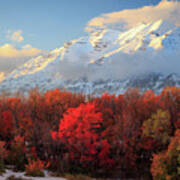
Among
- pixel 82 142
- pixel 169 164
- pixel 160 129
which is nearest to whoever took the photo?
pixel 169 164

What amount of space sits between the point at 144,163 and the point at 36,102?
31381 millimetres

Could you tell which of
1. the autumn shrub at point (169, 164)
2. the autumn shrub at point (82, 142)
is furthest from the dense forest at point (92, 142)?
the autumn shrub at point (169, 164)

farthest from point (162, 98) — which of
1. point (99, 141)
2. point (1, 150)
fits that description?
point (1, 150)

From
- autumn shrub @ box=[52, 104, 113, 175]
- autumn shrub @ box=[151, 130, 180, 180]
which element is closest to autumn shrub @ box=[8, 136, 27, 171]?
autumn shrub @ box=[52, 104, 113, 175]

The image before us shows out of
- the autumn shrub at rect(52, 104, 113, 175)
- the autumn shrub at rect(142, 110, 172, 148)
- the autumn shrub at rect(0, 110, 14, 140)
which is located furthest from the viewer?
the autumn shrub at rect(0, 110, 14, 140)

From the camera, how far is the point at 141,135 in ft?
168

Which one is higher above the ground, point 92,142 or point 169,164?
point 92,142

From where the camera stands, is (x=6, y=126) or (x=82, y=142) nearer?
(x=82, y=142)

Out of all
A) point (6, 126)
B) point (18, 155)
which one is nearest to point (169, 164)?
point (18, 155)

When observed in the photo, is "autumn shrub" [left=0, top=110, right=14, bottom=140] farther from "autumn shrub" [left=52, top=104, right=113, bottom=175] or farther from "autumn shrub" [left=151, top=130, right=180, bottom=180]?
"autumn shrub" [left=151, top=130, right=180, bottom=180]

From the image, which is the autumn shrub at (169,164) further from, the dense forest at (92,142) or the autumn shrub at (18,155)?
the autumn shrub at (18,155)

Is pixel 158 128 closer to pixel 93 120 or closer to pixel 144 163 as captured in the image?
pixel 144 163

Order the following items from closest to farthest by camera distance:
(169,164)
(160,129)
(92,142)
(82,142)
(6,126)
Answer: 1. (169,164)
2. (82,142)
3. (160,129)
4. (92,142)
5. (6,126)

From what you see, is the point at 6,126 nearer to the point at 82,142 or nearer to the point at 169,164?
the point at 82,142
